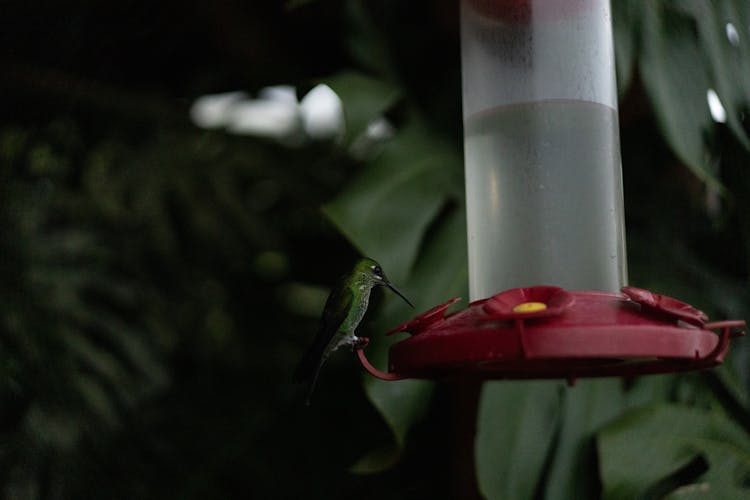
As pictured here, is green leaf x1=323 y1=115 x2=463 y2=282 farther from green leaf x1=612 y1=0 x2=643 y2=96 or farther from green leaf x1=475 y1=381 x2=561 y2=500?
green leaf x1=612 y1=0 x2=643 y2=96

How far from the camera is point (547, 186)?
165cm

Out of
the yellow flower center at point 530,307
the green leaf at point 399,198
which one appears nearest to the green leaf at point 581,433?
the green leaf at point 399,198

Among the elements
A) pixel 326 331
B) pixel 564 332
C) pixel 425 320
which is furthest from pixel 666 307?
pixel 326 331

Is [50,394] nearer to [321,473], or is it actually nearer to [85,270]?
[85,270]

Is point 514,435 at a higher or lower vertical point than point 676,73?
lower

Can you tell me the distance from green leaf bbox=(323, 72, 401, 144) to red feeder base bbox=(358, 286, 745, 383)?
0.86 metres

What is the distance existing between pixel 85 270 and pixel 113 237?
0.23m

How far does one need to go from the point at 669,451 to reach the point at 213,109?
2682mm

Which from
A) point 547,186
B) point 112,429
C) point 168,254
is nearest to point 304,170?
point 168,254

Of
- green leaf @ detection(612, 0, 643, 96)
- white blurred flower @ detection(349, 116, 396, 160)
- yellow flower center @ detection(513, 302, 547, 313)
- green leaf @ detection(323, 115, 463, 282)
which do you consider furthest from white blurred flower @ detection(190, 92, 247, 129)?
yellow flower center @ detection(513, 302, 547, 313)

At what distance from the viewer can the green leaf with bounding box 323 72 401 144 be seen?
2.13 metres

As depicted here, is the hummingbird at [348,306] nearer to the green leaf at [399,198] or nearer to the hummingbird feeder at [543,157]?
the hummingbird feeder at [543,157]

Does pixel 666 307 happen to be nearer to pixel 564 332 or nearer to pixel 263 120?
pixel 564 332

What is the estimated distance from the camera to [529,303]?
4.21 ft
